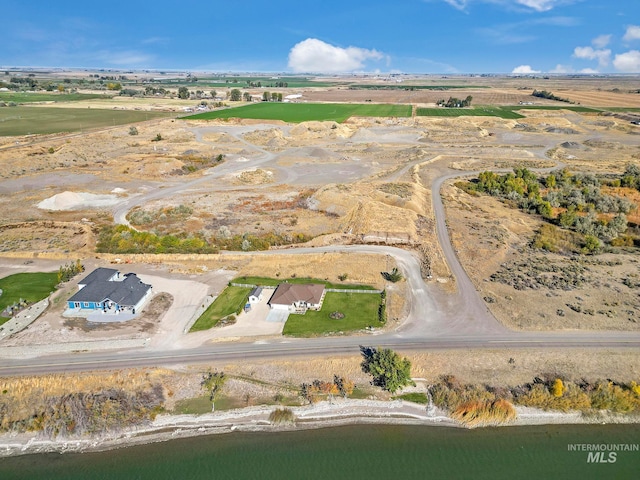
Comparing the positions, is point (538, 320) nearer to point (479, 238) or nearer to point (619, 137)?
point (479, 238)

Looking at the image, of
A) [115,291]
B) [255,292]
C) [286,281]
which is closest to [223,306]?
[255,292]

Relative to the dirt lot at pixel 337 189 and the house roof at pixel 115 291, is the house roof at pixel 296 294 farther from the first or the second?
the house roof at pixel 115 291

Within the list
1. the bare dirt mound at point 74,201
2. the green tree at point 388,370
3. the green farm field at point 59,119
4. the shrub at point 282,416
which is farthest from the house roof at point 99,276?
the green farm field at point 59,119

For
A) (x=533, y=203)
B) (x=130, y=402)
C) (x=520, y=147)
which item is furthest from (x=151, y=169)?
(x=520, y=147)

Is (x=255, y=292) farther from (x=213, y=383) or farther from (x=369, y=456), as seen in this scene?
(x=369, y=456)

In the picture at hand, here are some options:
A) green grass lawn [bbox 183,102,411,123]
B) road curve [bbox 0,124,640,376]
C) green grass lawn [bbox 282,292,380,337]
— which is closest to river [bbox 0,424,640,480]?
road curve [bbox 0,124,640,376]

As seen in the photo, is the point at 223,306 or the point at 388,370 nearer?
the point at 388,370
